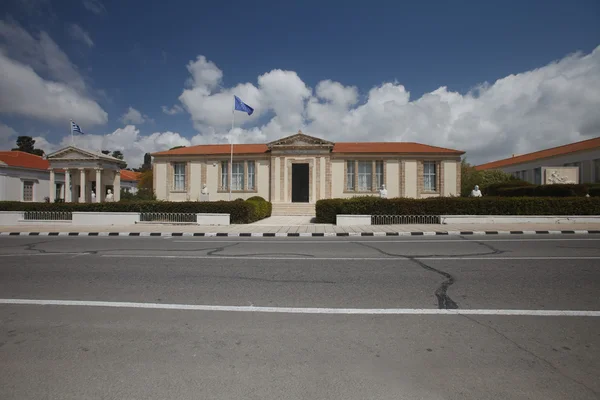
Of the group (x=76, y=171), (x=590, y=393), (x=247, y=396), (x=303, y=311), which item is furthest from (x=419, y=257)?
(x=76, y=171)

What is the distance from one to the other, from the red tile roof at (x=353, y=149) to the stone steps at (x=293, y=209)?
663 cm

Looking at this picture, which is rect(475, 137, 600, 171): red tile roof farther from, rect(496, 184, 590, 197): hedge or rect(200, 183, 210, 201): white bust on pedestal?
rect(200, 183, 210, 201): white bust on pedestal

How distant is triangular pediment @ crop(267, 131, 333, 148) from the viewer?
30.7 m

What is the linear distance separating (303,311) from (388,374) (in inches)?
69.0

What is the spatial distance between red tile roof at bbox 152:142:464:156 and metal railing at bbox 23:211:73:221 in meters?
13.5

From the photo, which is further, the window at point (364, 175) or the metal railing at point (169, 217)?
the window at point (364, 175)

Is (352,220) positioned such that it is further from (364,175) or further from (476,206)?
(364,175)

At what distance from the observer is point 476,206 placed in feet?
58.6

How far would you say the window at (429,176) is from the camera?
1231 inches

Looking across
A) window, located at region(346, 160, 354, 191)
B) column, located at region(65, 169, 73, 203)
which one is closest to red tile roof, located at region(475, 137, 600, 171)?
window, located at region(346, 160, 354, 191)

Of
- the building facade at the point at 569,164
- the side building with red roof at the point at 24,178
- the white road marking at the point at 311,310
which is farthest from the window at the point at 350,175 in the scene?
the side building with red roof at the point at 24,178

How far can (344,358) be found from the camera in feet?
10.4

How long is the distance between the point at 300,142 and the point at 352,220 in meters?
15.1

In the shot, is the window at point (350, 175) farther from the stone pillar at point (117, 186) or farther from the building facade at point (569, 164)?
the stone pillar at point (117, 186)
